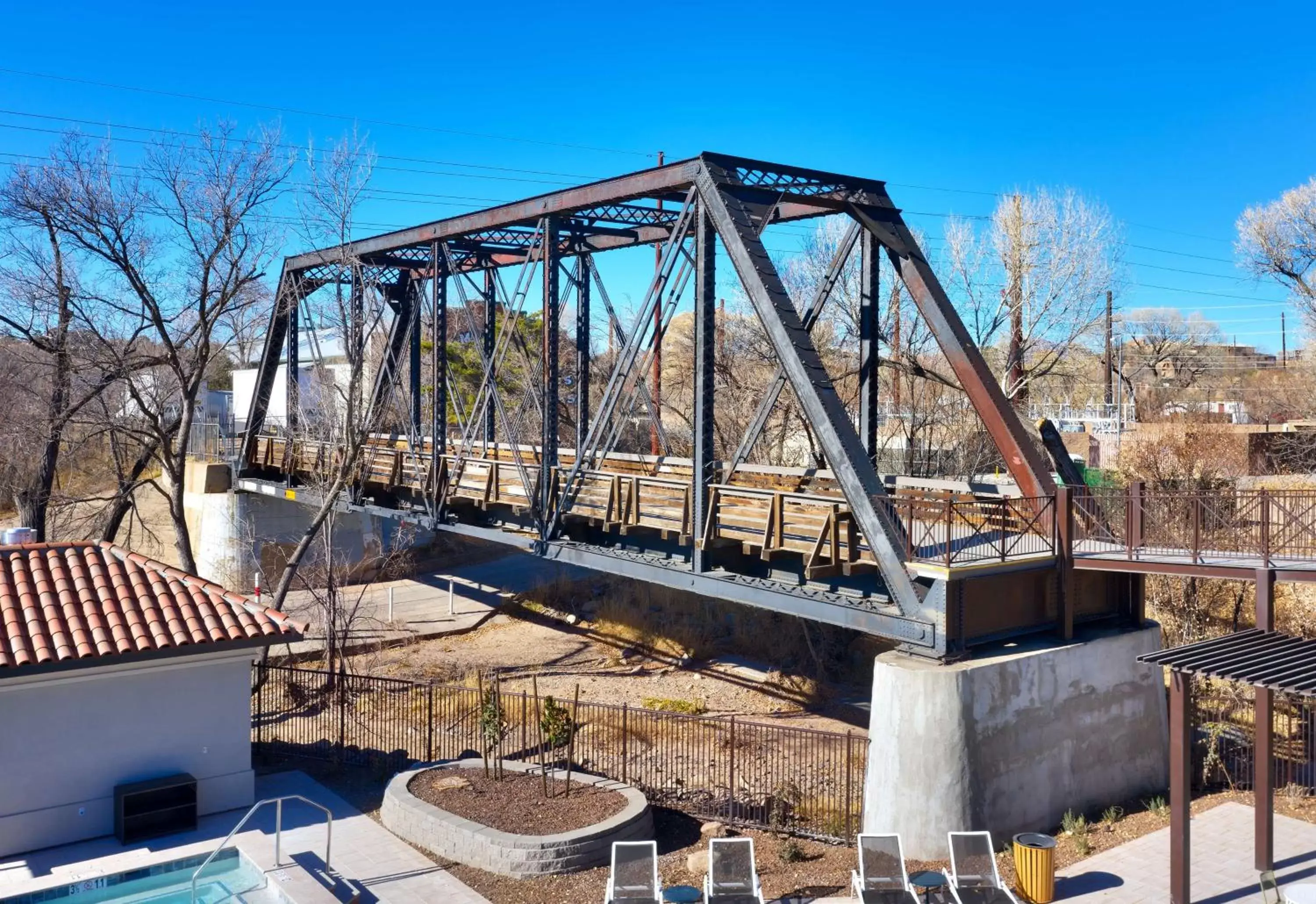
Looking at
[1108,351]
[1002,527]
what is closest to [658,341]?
[1002,527]

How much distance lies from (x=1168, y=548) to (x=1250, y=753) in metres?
3.43

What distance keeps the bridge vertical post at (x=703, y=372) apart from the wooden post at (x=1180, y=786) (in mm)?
6502

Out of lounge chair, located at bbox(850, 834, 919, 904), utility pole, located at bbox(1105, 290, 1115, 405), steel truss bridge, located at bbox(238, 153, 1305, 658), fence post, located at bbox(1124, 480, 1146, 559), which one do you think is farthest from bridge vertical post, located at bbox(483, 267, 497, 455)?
utility pole, located at bbox(1105, 290, 1115, 405)

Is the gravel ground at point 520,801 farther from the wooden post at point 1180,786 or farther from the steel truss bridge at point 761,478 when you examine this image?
the wooden post at point 1180,786

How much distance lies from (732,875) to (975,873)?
250 cm

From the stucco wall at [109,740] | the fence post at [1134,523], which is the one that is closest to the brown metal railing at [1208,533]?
the fence post at [1134,523]

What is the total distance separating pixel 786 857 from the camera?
12.2 m

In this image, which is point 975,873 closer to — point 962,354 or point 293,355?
point 962,354

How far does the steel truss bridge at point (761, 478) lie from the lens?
12.9 meters

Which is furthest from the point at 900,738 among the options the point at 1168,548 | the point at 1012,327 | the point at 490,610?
the point at 1012,327

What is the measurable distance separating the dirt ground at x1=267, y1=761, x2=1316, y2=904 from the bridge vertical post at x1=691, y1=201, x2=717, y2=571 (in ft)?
13.2

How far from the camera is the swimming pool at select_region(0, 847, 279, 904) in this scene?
10.7 meters

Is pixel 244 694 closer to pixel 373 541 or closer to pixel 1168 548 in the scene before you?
pixel 1168 548

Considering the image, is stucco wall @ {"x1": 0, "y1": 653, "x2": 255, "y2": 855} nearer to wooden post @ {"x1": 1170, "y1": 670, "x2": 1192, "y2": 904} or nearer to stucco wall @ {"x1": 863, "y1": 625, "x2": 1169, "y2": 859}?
stucco wall @ {"x1": 863, "y1": 625, "x2": 1169, "y2": 859}
